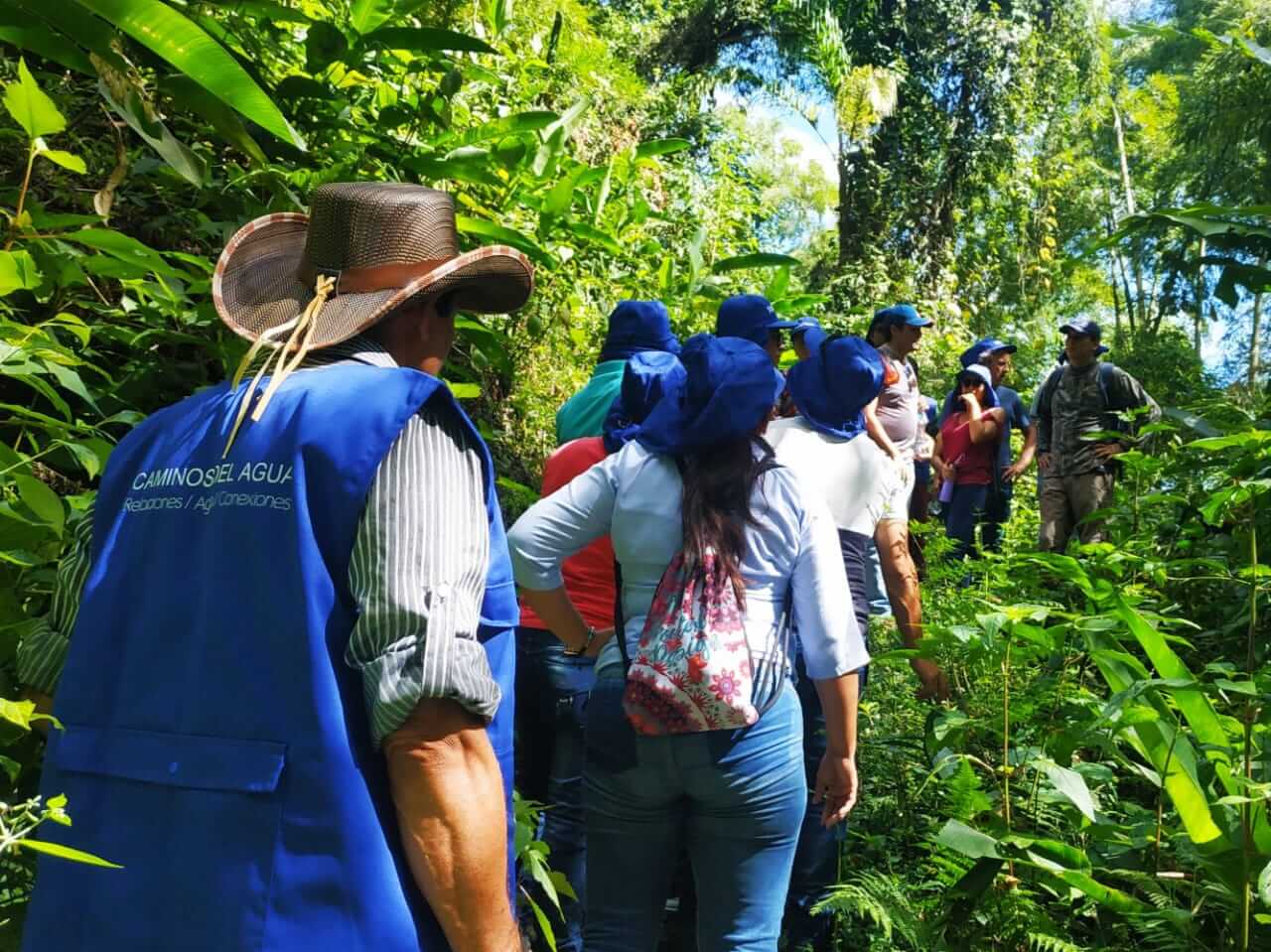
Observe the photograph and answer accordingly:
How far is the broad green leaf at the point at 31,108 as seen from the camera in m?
2.54

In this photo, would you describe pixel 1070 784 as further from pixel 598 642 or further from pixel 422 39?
pixel 422 39

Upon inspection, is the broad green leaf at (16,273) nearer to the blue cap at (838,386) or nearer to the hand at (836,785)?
the hand at (836,785)

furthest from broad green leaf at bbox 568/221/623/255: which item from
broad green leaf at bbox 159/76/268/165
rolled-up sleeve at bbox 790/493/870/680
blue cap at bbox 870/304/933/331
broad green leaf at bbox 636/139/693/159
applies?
blue cap at bbox 870/304/933/331

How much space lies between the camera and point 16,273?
254 centimetres

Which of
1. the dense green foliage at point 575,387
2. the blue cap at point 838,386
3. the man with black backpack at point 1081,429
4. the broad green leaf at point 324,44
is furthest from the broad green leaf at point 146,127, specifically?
the man with black backpack at point 1081,429

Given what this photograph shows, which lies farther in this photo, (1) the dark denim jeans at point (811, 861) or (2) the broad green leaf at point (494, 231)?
(1) the dark denim jeans at point (811, 861)

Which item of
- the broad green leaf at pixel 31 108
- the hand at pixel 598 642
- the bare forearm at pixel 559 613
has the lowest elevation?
the hand at pixel 598 642

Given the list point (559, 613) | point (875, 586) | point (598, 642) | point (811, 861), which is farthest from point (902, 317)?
point (559, 613)

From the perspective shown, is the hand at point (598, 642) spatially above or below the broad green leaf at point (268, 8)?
below

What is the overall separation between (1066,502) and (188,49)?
748 centimetres

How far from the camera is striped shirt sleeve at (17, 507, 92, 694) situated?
207cm

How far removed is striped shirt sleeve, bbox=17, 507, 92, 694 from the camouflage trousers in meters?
7.13

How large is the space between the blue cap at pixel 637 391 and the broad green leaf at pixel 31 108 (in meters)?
1.81

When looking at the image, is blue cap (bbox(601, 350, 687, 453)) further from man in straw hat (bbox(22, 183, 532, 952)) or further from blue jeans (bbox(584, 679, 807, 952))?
man in straw hat (bbox(22, 183, 532, 952))
